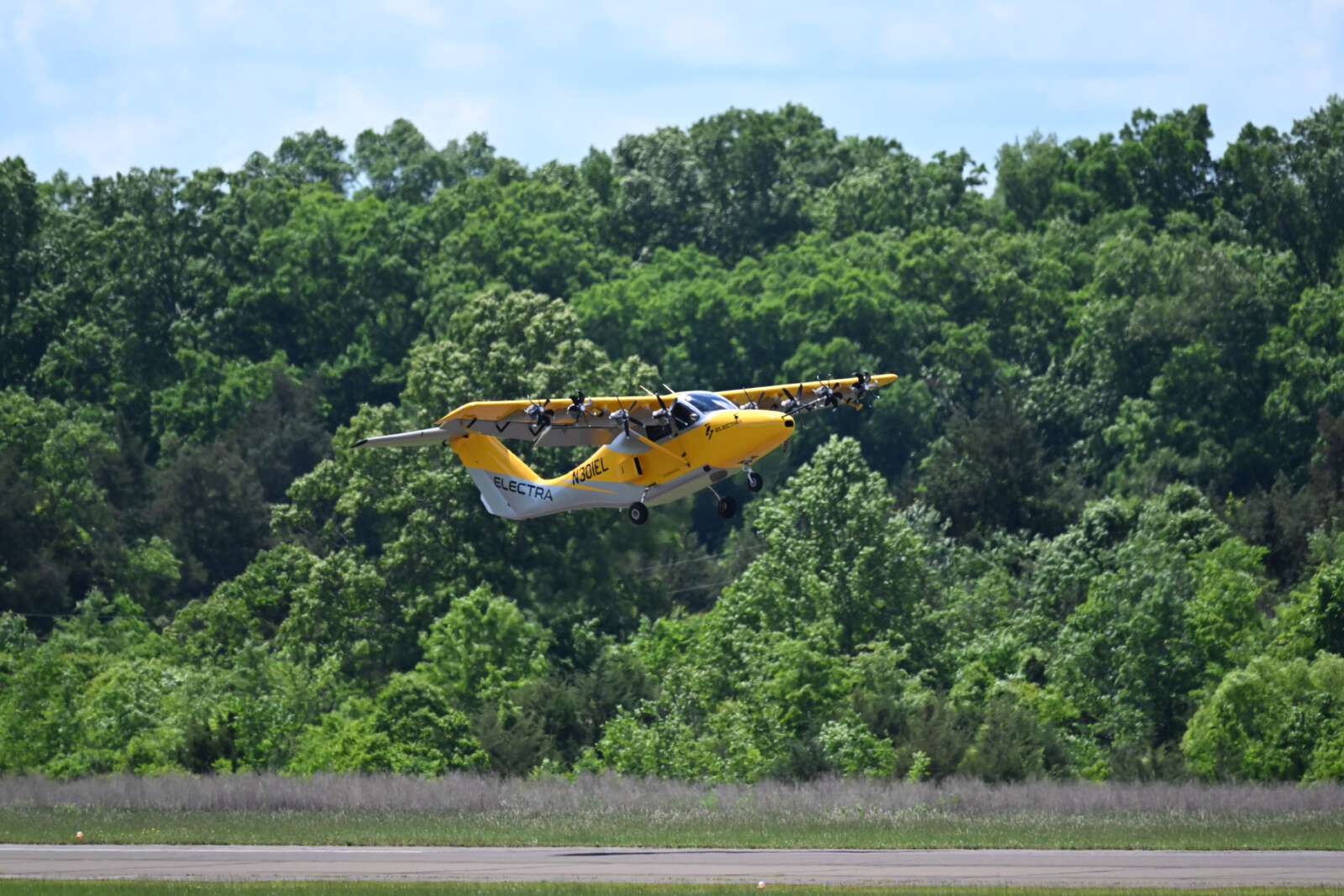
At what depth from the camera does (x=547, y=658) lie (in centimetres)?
9281

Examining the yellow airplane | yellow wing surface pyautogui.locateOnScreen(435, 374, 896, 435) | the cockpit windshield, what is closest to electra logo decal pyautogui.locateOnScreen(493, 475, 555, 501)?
the yellow airplane

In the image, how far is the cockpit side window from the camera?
50938 millimetres

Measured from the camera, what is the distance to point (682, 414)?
51.1 metres

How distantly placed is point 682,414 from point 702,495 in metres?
72.8

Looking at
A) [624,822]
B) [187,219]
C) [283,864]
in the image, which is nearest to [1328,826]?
[624,822]

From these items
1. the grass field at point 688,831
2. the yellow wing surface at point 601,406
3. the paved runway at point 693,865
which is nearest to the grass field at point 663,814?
the grass field at point 688,831

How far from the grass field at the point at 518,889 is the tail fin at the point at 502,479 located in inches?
663

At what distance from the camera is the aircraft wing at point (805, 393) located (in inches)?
2117

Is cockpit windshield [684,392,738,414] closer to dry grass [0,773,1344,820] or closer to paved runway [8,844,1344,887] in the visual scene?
paved runway [8,844,1344,887]

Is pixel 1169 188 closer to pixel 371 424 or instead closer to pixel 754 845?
pixel 371 424

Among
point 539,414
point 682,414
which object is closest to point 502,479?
point 539,414

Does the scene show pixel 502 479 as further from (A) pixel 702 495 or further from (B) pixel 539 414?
(A) pixel 702 495

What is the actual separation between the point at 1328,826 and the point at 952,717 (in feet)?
67.9

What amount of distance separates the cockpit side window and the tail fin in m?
7.26
